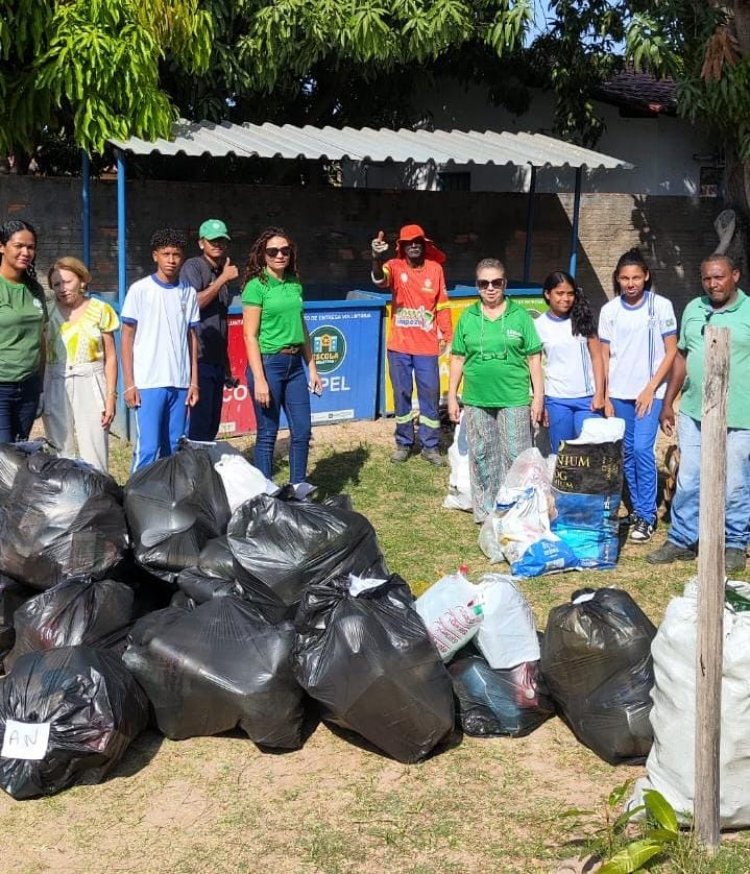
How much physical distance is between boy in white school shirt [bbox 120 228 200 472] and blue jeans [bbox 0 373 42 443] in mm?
541

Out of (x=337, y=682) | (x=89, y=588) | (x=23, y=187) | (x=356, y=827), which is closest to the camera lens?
(x=356, y=827)

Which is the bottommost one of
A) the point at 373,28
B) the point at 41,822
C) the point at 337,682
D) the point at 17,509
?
the point at 41,822

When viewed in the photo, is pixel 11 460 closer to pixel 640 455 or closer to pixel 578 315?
pixel 578 315

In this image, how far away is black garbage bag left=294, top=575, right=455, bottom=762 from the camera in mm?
4059

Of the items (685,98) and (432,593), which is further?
(685,98)

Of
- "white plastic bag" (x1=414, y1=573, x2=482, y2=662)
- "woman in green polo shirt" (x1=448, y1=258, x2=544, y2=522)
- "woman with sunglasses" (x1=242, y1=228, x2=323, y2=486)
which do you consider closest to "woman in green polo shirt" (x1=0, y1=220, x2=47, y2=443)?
"woman with sunglasses" (x1=242, y1=228, x2=323, y2=486)

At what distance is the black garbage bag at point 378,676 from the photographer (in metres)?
4.06

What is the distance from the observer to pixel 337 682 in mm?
4070

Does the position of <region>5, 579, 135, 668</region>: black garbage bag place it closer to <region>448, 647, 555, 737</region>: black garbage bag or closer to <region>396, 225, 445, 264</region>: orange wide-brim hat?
<region>448, 647, 555, 737</region>: black garbage bag

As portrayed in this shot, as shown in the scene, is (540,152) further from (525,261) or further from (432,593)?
(432,593)

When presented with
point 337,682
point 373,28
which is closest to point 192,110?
point 373,28

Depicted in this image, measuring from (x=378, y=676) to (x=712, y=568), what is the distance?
130 centimetres

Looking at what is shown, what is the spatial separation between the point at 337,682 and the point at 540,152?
8406 millimetres

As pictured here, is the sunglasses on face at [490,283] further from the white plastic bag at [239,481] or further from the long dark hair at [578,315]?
the white plastic bag at [239,481]
